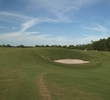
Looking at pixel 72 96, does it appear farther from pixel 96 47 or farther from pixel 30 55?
pixel 96 47

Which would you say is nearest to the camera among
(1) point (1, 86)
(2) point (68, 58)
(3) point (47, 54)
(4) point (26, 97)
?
(4) point (26, 97)

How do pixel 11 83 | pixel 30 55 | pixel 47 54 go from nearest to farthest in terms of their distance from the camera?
pixel 11 83 → pixel 30 55 → pixel 47 54

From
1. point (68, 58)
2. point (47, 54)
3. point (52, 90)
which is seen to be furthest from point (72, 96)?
point (68, 58)

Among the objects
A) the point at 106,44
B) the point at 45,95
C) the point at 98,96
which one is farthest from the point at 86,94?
the point at 106,44

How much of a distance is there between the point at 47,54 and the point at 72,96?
24.5 metres

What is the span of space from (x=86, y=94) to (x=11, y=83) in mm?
5140

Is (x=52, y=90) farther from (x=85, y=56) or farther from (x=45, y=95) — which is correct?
(x=85, y=56)

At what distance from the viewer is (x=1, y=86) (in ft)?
35.3

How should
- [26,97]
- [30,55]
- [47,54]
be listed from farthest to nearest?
[47,54] < [30,55] < [26,97]

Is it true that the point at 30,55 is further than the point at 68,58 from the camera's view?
No

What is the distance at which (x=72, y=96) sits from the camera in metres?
9.45

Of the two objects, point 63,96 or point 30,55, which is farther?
point 30,55

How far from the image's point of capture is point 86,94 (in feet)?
33.0

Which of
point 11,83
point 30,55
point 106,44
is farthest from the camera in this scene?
point 106,44
